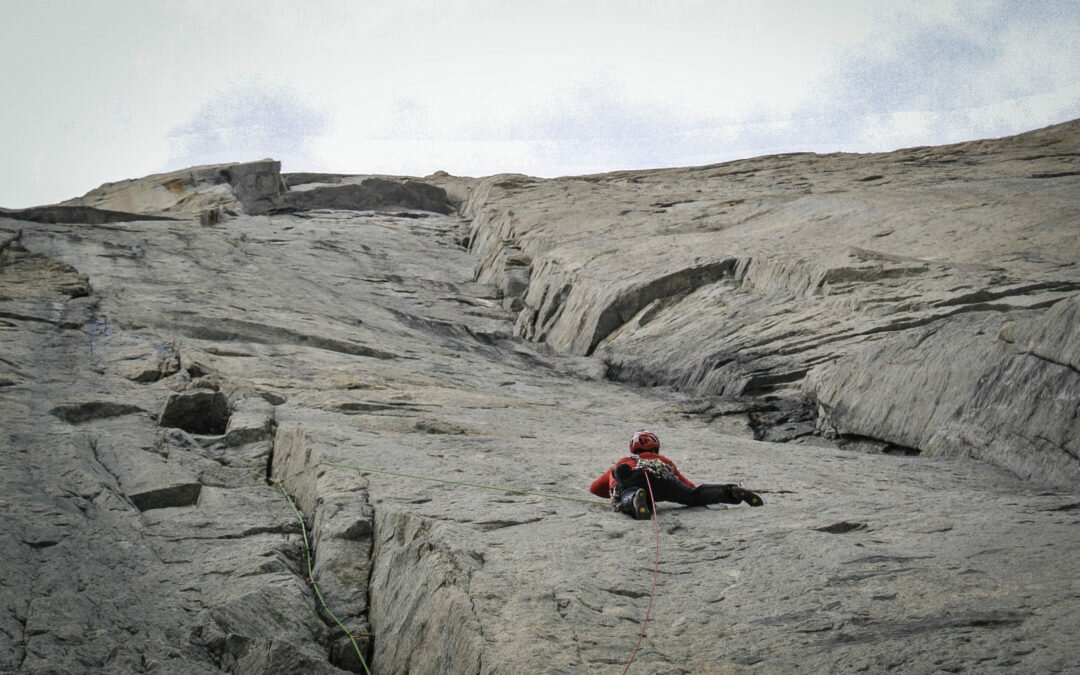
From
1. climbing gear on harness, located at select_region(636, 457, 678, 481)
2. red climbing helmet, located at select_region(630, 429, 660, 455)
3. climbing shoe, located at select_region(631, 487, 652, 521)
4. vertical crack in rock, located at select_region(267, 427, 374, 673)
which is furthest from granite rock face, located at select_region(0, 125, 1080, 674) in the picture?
red climbing helmet, located at select_region(630, 429, 660, 455)

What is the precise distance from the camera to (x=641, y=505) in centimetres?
758

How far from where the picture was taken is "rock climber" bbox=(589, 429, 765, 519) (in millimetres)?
7805

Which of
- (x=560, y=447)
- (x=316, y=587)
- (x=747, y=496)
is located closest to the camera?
(x=316, y=587)

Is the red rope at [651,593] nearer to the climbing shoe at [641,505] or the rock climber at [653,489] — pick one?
the climbing shoe at [641,505]

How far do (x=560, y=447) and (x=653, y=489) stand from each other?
302cm

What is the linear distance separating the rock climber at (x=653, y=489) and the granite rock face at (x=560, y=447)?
0.68 feet

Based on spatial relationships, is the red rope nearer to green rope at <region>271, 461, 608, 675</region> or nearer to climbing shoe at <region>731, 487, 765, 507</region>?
climbing shoe at <region>731, 487, 765, 507</region>

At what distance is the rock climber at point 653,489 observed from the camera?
7.80 meters

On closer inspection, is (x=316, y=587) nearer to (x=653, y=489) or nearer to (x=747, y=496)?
(x=653, y=489)

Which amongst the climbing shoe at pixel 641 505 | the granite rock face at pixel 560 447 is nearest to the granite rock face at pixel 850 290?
the granite rock face at pixel 560 447

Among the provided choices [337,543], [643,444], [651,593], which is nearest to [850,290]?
[643,444]

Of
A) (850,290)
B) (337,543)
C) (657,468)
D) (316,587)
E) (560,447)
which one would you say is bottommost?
(316,587)

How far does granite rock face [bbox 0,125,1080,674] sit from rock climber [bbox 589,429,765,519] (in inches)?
→ 8.1

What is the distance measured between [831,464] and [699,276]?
32.7 ft
